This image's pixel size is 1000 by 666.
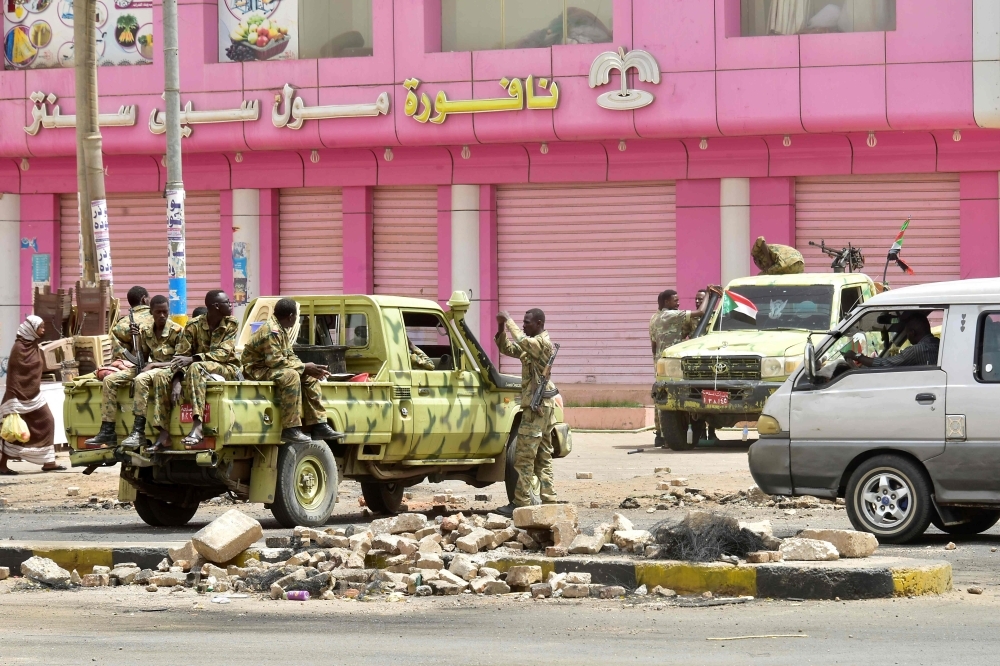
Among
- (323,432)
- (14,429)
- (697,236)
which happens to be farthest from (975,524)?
(697,236)

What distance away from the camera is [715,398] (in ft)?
62.1

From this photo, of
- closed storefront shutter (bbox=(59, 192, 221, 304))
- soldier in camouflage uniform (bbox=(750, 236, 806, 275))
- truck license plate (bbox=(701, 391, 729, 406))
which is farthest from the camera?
closed storefront shutter (bbox=(59, 192, 221, 304))

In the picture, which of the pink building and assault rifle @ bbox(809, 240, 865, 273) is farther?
the pink building

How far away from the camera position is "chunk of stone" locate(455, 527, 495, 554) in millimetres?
A: 10531

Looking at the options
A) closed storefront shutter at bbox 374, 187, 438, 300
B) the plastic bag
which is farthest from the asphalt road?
closed storefront shutter at bbox 374, 187, 438, 300

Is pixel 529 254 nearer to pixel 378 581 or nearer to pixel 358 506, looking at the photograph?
pixel 358 506

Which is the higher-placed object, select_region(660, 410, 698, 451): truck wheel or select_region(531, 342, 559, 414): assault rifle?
select_region(531, 342, 559, 414): assault rifle

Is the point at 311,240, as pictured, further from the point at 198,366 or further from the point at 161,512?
the point at 198,366

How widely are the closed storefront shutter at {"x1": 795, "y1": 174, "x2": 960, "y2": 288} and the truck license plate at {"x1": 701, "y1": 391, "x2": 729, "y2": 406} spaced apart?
22.8 feet

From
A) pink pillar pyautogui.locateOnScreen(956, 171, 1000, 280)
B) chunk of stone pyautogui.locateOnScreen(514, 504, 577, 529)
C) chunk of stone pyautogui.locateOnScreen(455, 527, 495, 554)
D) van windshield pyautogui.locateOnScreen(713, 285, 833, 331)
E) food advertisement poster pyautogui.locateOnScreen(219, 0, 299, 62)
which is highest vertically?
food advertisement poster pyautogui.locateOnScreen(219, 0, 299, 62)

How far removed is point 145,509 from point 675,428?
7.93 metres

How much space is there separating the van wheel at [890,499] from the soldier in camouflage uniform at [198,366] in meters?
4.56

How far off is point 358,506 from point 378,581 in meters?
5.32

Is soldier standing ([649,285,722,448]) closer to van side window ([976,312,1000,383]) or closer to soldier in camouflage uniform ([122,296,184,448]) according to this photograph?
soldier in camouflage uniform ([122,296,184,448])
